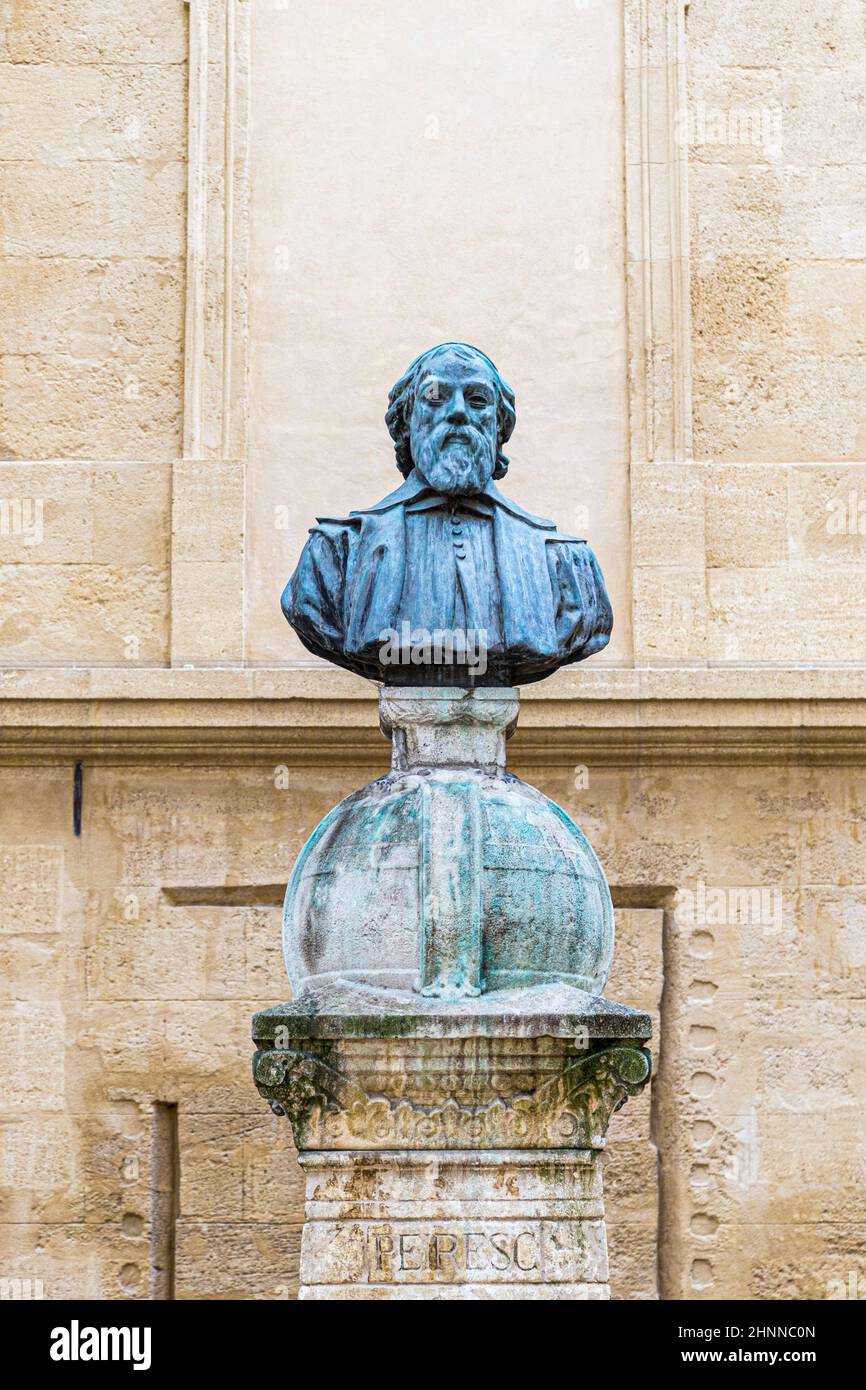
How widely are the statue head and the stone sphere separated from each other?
0.85 meters

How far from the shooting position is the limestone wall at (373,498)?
862 centimetres

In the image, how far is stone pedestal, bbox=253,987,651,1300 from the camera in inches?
235

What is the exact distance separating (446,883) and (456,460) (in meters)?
1.20

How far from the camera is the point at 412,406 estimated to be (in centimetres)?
693

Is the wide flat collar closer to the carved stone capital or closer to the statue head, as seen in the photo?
the statue head

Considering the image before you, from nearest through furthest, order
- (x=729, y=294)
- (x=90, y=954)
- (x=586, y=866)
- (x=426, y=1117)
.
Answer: (x=426, y=1117), (x=586, y=866), (x=90, y=954), (x=729, y=294)

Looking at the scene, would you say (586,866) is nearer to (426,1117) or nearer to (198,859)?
(426,1117)

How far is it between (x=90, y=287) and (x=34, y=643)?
1348mm

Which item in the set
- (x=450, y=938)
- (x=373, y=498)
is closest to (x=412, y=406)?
(x=450, y=938)

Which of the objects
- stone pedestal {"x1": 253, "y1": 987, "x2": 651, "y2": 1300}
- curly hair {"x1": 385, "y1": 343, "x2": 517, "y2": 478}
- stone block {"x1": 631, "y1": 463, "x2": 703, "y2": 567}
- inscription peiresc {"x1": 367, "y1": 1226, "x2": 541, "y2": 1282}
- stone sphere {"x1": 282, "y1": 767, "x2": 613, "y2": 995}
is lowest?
inscription peiresc {"x1": 367, "y1": 1226, "x2": 541, "y2": 1282}

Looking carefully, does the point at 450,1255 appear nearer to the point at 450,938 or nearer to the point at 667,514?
the point at 450,938

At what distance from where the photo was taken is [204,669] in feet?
29.0

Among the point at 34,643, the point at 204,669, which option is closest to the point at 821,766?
the point at 204,669

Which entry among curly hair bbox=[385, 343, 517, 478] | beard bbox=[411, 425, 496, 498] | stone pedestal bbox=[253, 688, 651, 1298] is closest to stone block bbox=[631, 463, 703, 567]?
curly hair bbox=[385, 343, 517, 478]
